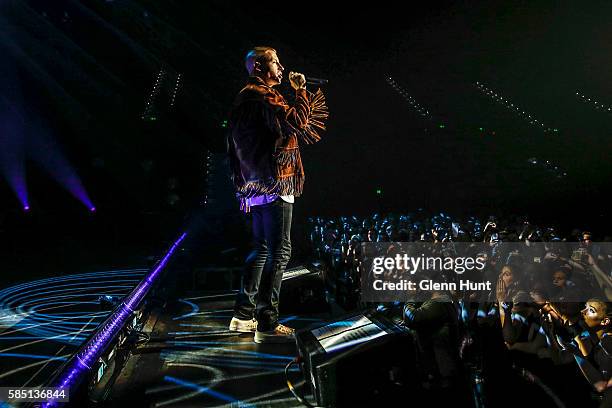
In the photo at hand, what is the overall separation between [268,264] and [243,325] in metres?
0.36

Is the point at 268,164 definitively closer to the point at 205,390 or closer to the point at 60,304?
the point at 205,390

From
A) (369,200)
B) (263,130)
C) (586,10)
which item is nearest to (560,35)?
(586,10)

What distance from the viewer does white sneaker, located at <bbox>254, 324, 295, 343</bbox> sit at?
2.40 m

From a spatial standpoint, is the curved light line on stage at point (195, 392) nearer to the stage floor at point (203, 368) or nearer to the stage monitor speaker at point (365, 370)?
the stage floor at point (203, 368)

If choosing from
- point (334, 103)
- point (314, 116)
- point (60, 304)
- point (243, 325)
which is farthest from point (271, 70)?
point (334, 103)

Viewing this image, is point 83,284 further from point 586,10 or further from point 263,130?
point 586,10

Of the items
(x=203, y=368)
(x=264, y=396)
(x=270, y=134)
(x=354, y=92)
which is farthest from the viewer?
(x=354, y=92)

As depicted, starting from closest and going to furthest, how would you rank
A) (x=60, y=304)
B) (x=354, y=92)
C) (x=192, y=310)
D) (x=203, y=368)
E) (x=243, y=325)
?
(x=203, y=368) → (x=243, y=325) → (x=192, y=310) → (x=60, y=304) → (x=354, y=92)

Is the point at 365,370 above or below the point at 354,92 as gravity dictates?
below

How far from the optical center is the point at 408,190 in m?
8.96

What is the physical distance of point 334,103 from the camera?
382 inches

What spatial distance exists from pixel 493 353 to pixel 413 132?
7920 mm

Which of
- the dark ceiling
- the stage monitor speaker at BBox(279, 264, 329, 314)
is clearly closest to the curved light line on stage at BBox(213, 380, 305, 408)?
the stage monitor speaker at BBox(279, 264, 329, 314)

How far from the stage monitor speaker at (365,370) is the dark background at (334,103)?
615 centimetres
